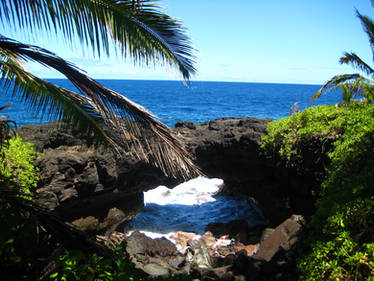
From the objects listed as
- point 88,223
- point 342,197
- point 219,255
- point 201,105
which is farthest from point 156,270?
point 201,105

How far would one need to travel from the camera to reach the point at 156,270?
19.5ft

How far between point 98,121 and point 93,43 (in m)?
1.01

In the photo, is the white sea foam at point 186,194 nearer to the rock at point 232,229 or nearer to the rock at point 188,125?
the rock at point 232,229

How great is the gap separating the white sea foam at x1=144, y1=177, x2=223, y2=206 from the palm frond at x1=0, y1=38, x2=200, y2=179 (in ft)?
26.9

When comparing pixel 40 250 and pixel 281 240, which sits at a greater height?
pixel 40 250

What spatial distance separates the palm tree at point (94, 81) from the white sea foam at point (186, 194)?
8199 mm

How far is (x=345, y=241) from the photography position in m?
3.32

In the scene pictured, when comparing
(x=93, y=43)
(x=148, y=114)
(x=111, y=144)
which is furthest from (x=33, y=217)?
(x=93, y=43)

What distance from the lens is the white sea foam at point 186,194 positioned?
11.8 meters

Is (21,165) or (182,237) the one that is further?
(182,237)

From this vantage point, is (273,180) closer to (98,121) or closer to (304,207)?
(304,207)

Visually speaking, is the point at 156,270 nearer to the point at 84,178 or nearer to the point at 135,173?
the point at 84,178

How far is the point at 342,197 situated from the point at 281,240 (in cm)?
188

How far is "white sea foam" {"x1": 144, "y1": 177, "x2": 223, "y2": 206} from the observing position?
464 inches
